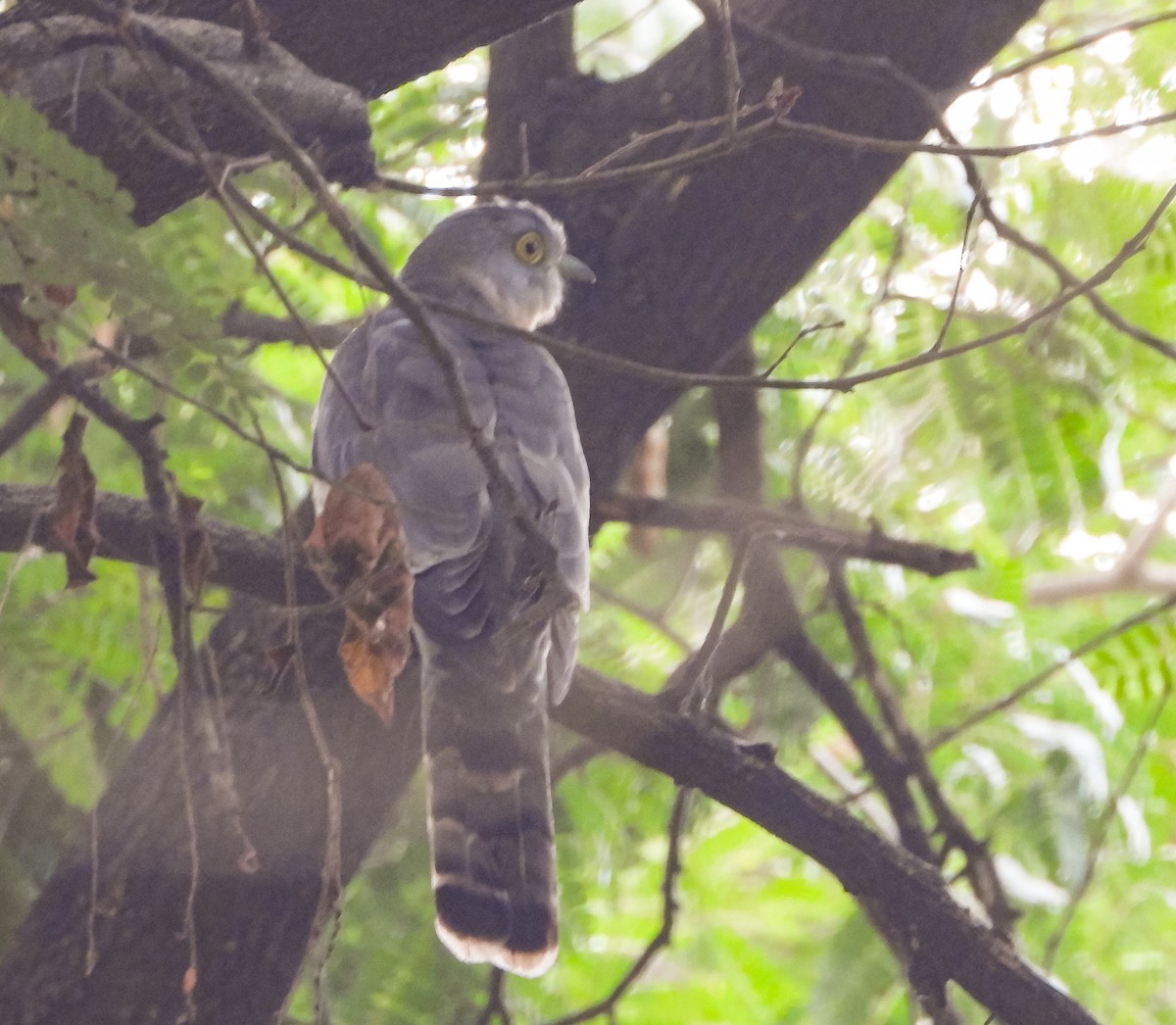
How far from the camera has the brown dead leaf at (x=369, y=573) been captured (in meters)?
2.24

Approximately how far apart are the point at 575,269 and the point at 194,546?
4.95ft

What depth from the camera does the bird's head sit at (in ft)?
13.0

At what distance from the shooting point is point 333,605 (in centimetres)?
212

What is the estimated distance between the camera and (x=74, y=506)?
2.20 m

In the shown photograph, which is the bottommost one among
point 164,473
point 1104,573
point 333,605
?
point 333,605

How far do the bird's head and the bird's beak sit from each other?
232 mm

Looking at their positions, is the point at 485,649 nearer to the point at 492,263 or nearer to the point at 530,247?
the point at 530,247

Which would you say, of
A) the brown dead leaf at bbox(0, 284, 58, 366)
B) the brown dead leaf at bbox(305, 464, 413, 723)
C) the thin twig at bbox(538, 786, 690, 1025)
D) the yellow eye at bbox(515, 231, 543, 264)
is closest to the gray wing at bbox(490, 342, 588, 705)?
the thin twig at bbox(538, 786, 690, 1025)

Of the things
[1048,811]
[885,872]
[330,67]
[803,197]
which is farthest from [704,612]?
[330,67]

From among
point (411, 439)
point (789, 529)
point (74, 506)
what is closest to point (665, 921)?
point (789, 529)

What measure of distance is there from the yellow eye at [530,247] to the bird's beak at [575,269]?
0.65 ft

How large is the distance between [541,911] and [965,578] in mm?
2307

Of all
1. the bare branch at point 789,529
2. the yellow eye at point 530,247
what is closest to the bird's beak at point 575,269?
the yellow eye at point 530,247

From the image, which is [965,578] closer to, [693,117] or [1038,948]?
[1038,948]
